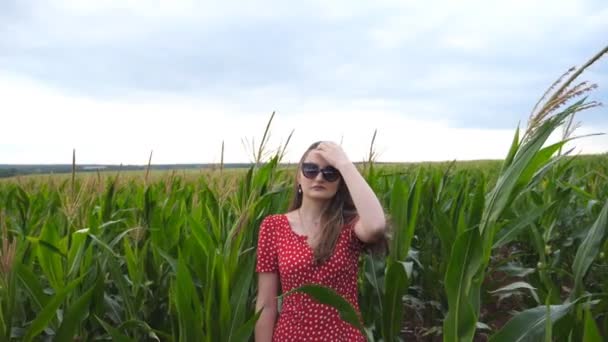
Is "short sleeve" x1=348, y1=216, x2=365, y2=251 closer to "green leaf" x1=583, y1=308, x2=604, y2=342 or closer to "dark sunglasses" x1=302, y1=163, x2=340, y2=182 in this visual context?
"dark sunglasses" x1=302, y1=163, x2=340, y2=182

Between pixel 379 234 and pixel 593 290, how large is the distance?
9.48 feet

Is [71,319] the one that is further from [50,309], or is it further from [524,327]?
[524,327]

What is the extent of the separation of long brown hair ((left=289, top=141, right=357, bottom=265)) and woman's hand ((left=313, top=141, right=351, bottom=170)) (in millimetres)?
67

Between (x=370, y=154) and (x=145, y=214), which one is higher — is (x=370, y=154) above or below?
above

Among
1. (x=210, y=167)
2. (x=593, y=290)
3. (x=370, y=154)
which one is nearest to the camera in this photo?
(x=210, y=167)

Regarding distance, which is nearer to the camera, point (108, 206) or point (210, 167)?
point (210, 167)

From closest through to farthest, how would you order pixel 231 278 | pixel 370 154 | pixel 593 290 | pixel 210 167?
pixel 231 278 → pixel 210 167 → pixel 370 154 → pixel 593 290

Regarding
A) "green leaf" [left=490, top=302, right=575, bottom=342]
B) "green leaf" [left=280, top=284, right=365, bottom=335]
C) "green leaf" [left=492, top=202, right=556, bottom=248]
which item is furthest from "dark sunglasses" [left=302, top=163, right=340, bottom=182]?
"green leaf" [left=490, top=302, right=575, bottom=342]

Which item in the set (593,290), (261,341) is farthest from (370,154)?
(593,290)

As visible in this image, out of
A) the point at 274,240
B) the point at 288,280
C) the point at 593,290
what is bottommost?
the point at 593,290

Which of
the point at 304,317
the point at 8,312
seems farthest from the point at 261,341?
the point at 8,312

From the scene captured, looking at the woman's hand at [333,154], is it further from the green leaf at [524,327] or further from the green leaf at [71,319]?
the green leaf at [71,319]

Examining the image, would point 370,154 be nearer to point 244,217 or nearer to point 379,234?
point 379,234

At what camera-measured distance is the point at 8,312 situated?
188 centimetres
